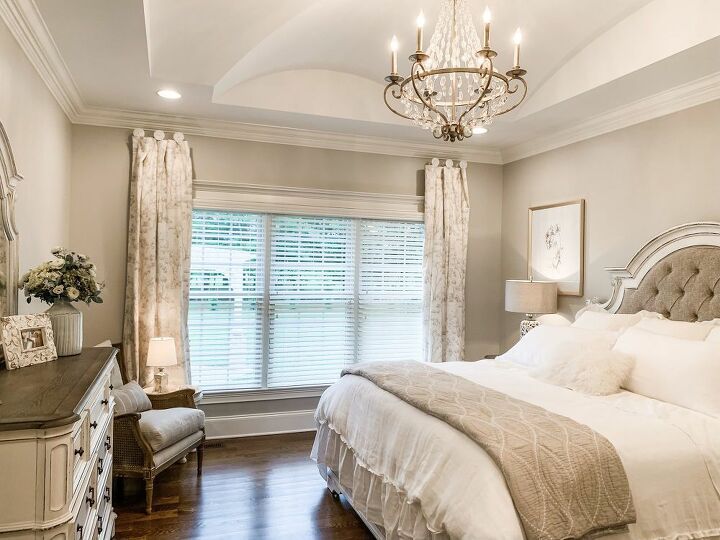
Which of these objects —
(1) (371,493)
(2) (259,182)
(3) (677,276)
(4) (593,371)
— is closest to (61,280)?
(1) (371,493)

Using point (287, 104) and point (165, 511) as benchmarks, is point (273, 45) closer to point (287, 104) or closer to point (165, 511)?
point (287, 104)

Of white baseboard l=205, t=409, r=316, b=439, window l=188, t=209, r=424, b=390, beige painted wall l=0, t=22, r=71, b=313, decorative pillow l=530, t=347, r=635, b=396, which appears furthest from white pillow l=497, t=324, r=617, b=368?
beige painted wall l=0, t=22, r=71, b=313

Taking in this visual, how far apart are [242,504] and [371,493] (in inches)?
41.4

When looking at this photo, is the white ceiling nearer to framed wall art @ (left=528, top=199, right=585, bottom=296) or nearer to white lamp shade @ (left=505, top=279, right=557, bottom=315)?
framed wall art @ (left=528, top=199, right=585, bottom=296)

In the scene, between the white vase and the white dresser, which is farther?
the white vase

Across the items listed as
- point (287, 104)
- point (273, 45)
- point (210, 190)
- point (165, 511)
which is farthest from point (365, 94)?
point (165, 511)

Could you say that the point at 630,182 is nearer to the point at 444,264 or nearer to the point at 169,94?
the point at 444,264

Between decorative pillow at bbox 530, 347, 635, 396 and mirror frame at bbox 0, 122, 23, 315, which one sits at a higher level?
mirror frame at bbox 0, 122, 23, 315

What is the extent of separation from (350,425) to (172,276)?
2072mm

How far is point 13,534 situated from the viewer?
1.48 metres

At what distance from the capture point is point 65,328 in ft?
8.16

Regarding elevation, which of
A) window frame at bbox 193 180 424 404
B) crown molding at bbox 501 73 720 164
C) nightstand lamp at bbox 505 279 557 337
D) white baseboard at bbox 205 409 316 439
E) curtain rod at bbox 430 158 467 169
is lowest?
white baseboard at bbox 205 409 316 439

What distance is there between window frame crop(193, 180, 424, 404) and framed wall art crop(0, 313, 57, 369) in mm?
2179

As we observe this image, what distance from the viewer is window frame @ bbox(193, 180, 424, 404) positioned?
4434mm
